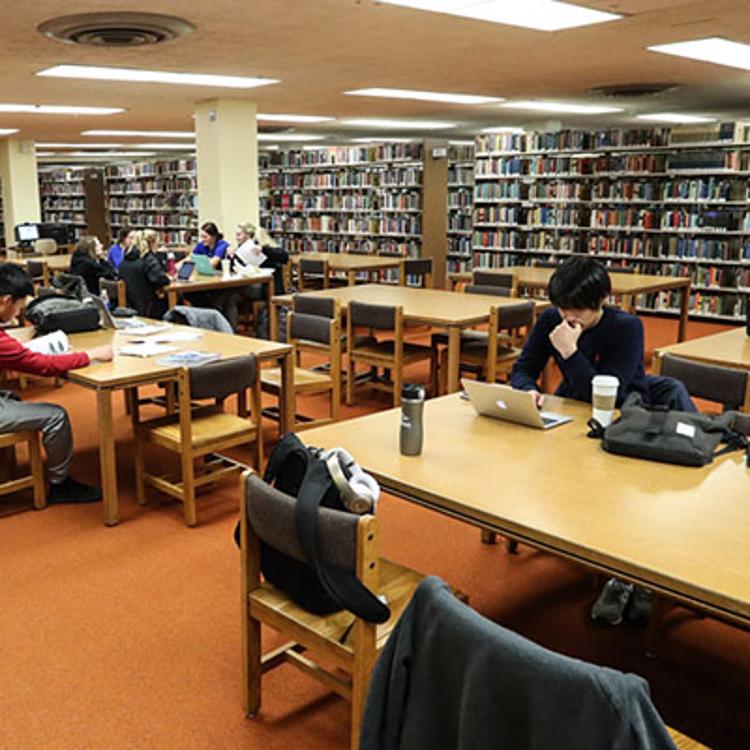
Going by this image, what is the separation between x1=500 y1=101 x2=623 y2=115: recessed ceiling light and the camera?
990 centimetres

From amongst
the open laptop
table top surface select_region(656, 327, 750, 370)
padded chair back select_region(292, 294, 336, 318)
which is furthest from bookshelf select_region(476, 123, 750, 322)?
the open laptop

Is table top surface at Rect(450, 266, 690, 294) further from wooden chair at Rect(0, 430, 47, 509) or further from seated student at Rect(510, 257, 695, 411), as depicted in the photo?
wooden chair at Rect(0, 430, 47, 509)

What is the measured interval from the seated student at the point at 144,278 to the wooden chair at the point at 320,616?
5.14 meters

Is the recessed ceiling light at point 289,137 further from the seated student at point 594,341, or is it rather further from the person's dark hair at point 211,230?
the seated student at point 594,341

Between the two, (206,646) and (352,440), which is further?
(206,646)

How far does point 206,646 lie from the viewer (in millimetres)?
2725

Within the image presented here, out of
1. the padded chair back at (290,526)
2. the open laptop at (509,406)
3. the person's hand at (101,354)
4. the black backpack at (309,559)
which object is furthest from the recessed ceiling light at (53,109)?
the padded chair back at (290,526)

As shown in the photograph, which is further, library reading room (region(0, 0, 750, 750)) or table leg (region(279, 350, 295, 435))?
table leg (region(279, 350, 295, 435))

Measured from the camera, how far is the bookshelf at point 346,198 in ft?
40.3

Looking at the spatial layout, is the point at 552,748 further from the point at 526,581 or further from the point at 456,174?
the point at 456,174

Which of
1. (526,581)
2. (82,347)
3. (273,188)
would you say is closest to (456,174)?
(273,188)

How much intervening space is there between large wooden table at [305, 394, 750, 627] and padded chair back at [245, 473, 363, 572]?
0.32 meters

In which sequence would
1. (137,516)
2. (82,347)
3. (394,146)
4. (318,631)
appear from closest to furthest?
(318,631), (137,516), (82,347), (394,146)

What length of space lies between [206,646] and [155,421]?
149cm
